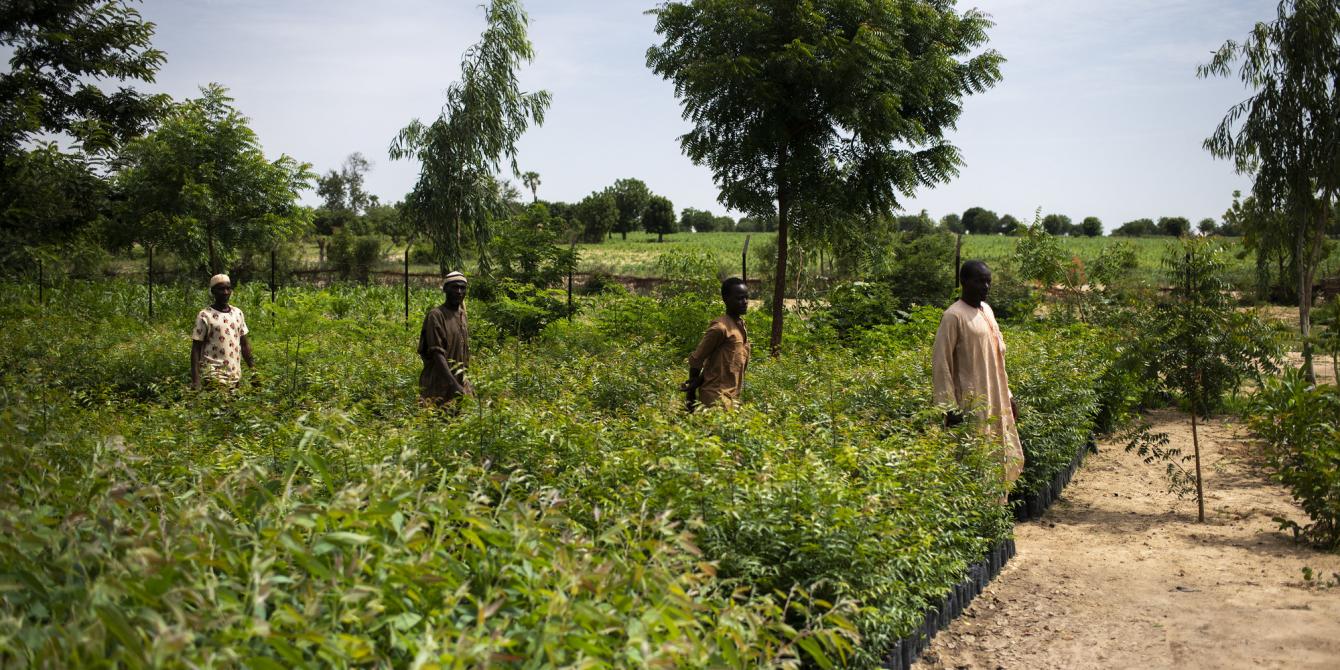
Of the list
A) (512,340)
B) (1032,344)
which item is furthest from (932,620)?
(512,340)

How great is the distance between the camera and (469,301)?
14.4m

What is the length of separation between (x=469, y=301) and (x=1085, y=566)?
1028cm

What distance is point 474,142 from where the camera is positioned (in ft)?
57.1

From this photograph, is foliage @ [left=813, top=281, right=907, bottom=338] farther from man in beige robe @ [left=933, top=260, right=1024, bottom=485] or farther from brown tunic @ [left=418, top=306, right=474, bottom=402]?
brown tunic @ [left=418, top=306, right=474, bottom=402]

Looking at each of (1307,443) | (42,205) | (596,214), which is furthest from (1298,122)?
(596,214)

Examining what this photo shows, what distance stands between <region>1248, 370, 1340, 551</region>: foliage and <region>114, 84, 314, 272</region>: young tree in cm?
1554

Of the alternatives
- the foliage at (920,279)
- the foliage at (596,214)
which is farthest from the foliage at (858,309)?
the foliage at (596,214)

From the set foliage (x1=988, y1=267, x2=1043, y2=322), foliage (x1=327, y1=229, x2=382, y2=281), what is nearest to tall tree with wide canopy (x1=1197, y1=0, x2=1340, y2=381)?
foliage (x1=988, y1=267, x2=1043, y2=322)

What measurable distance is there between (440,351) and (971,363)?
151 inches

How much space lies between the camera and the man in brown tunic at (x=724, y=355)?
21.4ft

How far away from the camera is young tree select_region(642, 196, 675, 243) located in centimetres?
10569

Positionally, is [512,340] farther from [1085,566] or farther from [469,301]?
[1085,566]

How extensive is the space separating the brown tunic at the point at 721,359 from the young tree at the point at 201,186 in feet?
41.0

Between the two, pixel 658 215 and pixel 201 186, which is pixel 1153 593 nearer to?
pixel 201 186
